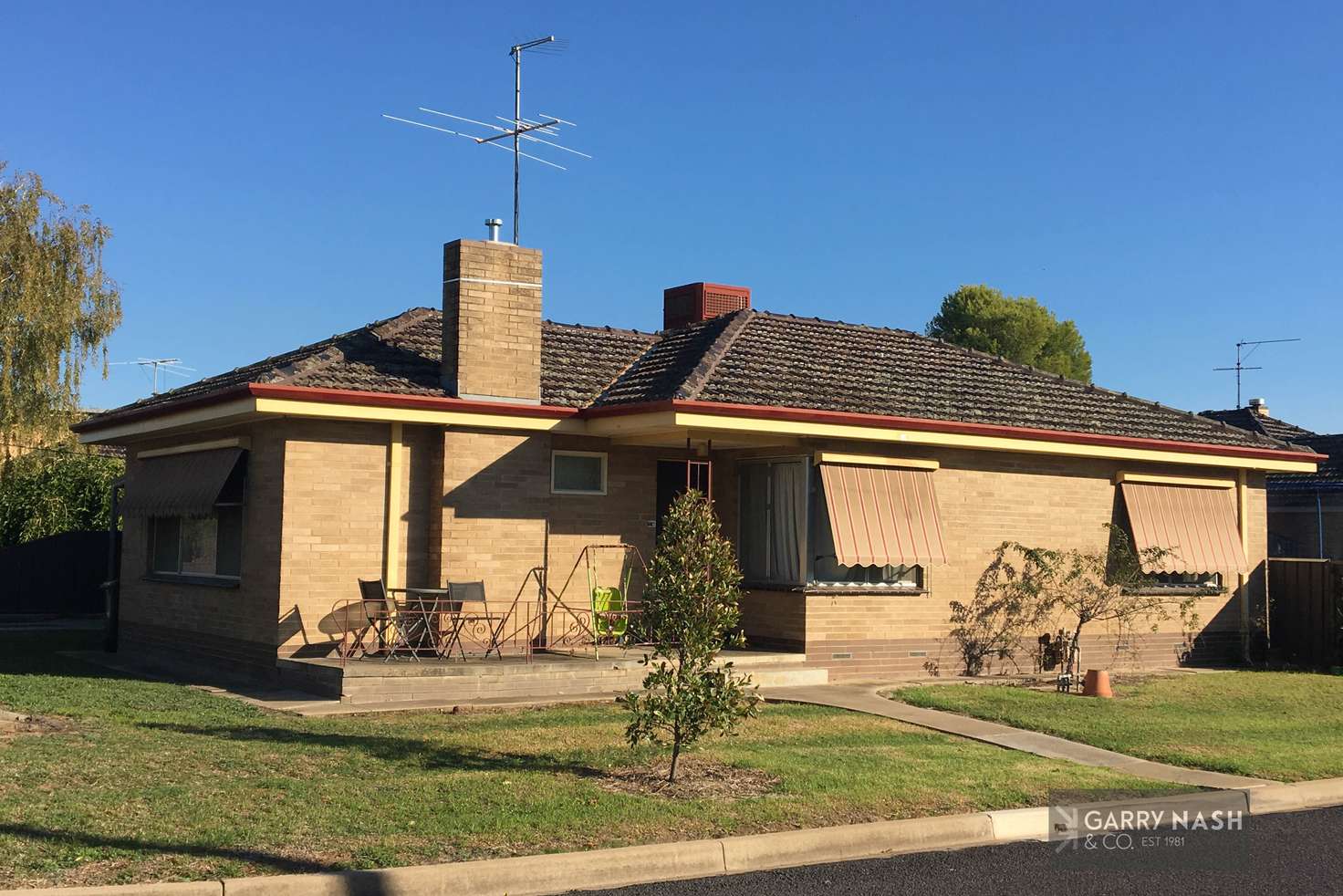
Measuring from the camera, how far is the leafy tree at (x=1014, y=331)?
62.1 m

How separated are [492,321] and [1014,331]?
50382mm

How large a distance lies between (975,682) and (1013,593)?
1.73 m

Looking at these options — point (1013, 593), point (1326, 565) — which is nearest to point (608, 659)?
point (1013, 593)

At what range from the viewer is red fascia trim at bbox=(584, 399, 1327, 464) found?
15.0m

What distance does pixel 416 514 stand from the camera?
15.3 m

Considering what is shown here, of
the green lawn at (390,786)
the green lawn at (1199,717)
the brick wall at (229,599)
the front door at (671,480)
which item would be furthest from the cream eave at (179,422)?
the green lawn at (1199,717)

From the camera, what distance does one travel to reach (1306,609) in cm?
1961

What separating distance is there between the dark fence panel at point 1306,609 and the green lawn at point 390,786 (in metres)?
9.97

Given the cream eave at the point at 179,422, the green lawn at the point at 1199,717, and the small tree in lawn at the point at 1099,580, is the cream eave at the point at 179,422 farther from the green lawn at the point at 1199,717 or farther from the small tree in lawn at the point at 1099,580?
the small tree in lawn at the point at 1099,580

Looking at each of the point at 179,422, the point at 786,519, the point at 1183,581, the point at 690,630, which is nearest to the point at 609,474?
the point at 786,519

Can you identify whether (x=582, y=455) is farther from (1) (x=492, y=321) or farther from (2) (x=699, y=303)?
(2) (x=699, y=303)

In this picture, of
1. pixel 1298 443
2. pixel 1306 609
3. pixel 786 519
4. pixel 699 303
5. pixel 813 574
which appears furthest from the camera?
pixel 1298 443

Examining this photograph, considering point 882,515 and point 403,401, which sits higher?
point 403,401

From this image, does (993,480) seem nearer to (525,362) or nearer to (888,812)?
(525,362)
